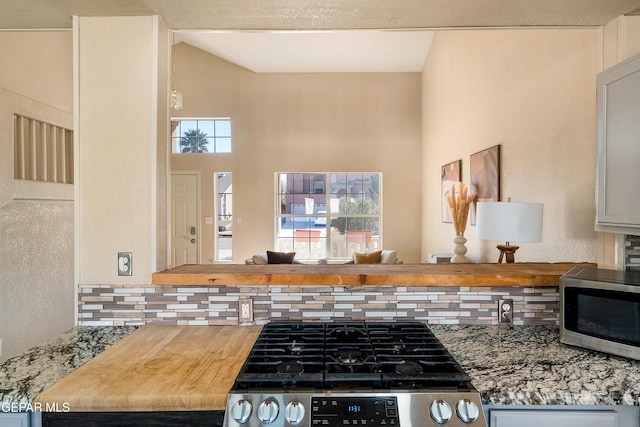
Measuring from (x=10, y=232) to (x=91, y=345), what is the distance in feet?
5.34

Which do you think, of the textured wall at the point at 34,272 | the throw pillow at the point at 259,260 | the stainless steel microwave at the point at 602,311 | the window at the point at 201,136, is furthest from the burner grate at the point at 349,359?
the window at the point at 201,136

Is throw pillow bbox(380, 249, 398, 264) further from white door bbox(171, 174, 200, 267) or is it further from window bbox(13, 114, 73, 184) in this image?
window bbox(13, 114, 73, 184)

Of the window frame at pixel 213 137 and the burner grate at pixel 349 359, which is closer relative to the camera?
the burner grate at pixel 349 359

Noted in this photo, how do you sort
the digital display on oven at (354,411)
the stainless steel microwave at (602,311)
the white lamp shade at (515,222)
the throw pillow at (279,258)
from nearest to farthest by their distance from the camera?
the digital display on oven at (354,411) < the stainless steel microwave at (602,311) < the white lamp shade at (515,222) < the throw pillow at (279,258)

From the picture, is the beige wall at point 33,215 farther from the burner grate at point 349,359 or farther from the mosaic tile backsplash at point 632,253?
the mosaic tile backsplash at point 632,253

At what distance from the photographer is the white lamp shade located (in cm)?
219

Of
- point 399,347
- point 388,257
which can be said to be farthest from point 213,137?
point 399,347

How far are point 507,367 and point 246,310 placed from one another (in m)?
0.95

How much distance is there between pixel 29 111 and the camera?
245 centimetres

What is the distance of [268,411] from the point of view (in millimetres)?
906

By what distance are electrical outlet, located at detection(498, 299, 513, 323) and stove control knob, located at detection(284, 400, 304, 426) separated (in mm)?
962

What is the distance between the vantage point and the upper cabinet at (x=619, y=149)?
1.21 m

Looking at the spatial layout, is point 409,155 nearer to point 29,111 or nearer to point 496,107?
point 496,107

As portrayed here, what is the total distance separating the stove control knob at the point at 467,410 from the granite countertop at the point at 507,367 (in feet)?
0.17
